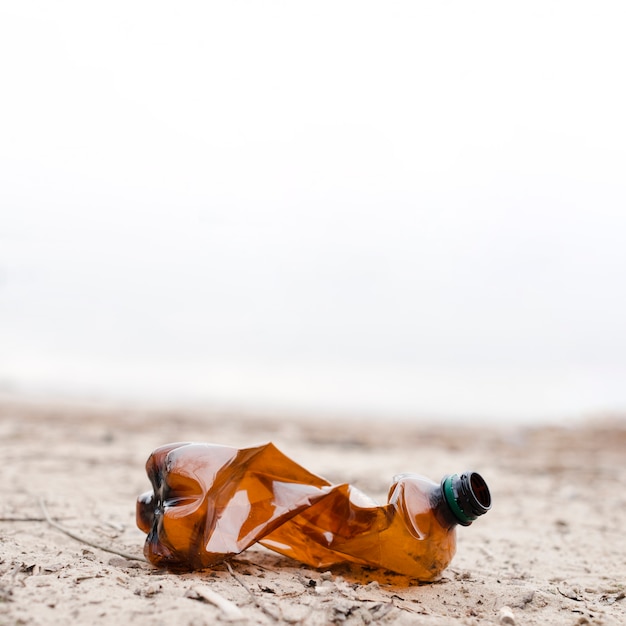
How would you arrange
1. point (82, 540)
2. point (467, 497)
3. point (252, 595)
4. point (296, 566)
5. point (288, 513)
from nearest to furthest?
1. point (252, 595)
2. point (467, 497)
3. point (288, 513)
4. point (296, 566)
5. point (82, 540)

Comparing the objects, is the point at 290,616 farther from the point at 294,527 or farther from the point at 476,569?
the point at 476,569

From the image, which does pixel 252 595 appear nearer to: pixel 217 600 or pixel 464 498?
pixel 217 600

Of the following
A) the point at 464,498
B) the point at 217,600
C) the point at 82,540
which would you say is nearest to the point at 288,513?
the point at 217,600

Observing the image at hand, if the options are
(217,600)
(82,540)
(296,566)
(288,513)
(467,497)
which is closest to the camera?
(217,600)

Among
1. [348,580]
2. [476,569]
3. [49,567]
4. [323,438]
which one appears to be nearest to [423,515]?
[348,580]

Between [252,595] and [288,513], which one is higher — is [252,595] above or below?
below

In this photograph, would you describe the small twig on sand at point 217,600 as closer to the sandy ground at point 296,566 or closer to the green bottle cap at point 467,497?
the sandy ground at point 296,566
